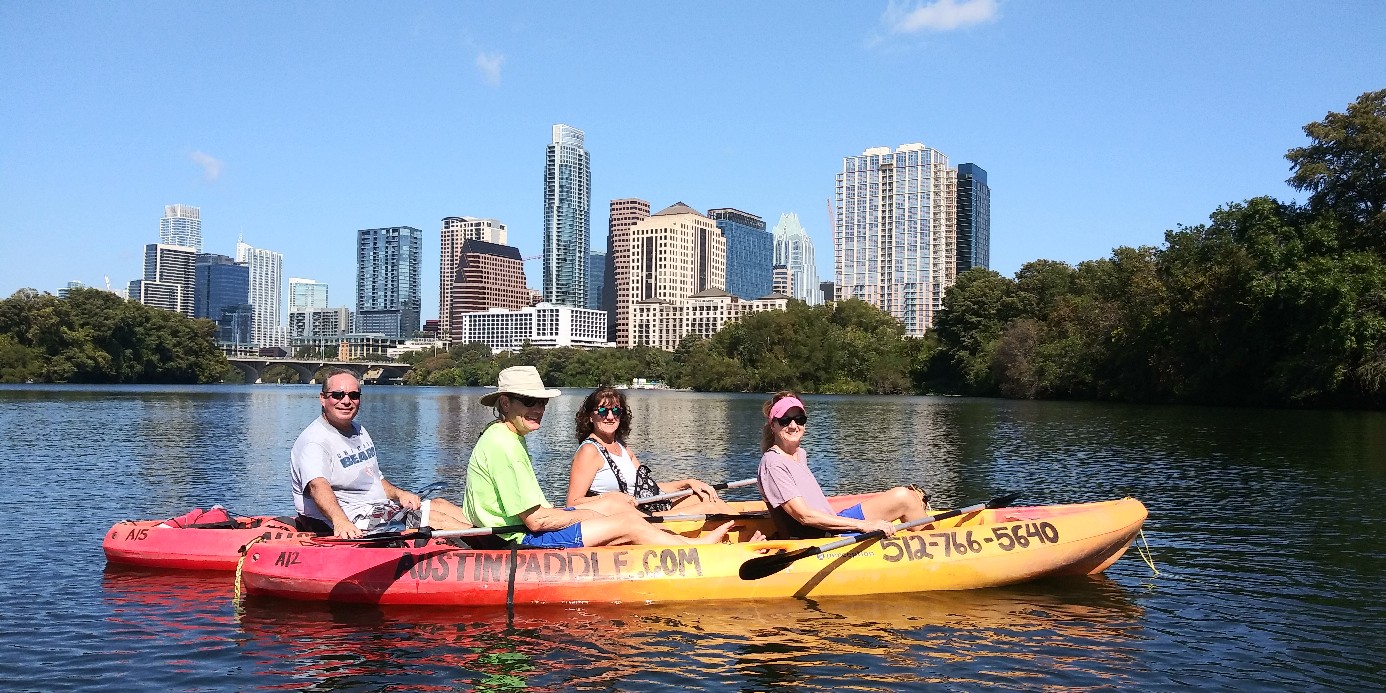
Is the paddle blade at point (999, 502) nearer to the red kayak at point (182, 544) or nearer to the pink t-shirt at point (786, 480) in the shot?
the pink t-shirt at point (786, 480)

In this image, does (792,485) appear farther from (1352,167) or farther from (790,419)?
(1352,167)

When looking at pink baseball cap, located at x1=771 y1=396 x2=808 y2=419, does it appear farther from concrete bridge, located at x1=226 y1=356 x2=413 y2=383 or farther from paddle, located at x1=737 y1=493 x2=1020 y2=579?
concrete bridge, located at x1=226 y1=356 x2=413 y2=383

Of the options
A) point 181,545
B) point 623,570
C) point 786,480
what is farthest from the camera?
point 181,545

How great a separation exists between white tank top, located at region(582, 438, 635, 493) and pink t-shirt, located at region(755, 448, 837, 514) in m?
1.60

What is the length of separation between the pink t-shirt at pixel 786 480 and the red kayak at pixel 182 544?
5.64 metres

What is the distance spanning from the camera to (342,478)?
35.6 feet

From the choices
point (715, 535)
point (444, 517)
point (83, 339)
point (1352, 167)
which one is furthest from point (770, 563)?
point (83, 339)

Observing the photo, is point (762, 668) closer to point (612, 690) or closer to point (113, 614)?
point (612, 690)

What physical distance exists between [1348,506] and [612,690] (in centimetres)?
1453

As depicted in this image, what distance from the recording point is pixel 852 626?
1008 centimetres

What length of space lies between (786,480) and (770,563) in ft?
2.78

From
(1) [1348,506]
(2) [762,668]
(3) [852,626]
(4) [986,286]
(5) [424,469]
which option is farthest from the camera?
(4) [986,286]

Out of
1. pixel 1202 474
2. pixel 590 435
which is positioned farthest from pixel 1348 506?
pixel 590 435

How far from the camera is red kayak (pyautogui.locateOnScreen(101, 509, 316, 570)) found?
1255 centimetres
